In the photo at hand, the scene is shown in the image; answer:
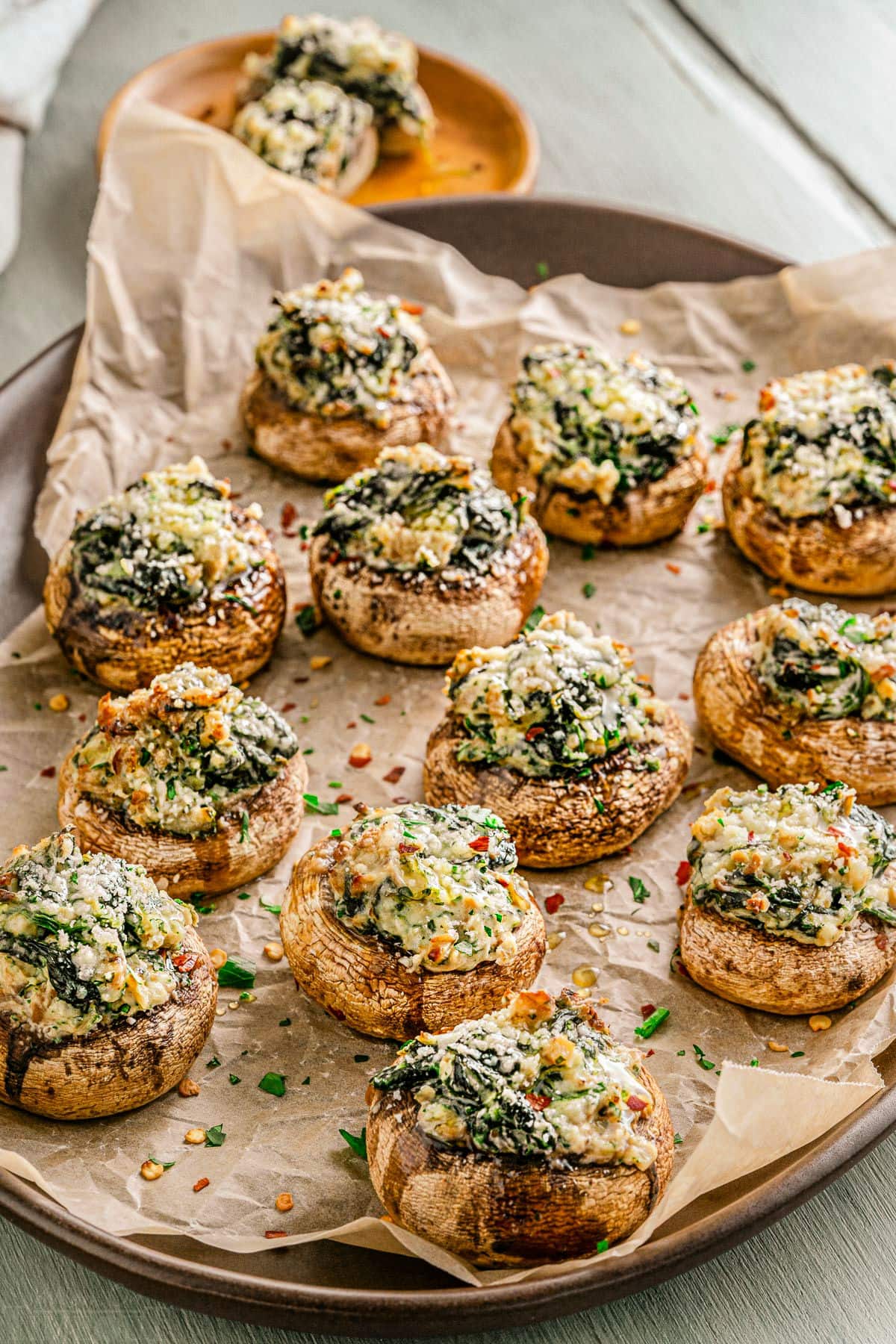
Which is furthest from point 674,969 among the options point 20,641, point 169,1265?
point 20,641

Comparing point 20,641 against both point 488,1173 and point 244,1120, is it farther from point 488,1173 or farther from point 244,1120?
point 488,1173

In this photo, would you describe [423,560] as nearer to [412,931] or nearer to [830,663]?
[830,663]

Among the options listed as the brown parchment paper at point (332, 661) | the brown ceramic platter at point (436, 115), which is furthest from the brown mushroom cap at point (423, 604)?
the brown ceramic platter at point (436, 115)

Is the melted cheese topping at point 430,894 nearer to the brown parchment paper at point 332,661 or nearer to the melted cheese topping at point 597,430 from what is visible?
the brown parchment paper at point 332,661

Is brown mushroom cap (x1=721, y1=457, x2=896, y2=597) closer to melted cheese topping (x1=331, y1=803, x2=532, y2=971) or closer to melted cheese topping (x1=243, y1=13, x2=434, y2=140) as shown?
melted cheese topping (x1=331, y1=803, x2=532, y2=971)

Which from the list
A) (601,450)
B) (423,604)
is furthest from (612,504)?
(423,604)

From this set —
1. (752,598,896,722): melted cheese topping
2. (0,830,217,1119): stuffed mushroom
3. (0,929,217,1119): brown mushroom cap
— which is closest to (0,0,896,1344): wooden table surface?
(752,598,896,722): melted cheese topping
